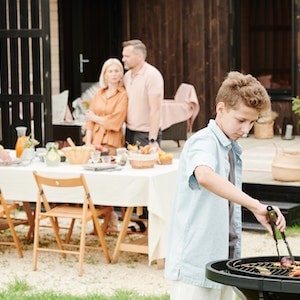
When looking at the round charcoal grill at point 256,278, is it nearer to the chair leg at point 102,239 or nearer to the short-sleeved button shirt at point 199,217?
the short-sleeved button shirt at point 199,217

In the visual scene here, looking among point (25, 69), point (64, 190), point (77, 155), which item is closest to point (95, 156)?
point (77, 155)

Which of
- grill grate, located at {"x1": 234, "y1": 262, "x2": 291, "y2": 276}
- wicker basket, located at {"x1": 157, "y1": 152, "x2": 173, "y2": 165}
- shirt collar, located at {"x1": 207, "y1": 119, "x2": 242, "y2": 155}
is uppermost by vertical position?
shirt collar, located at {"x1": 207, "y1": 119, "x2": 242, "y2": 155}

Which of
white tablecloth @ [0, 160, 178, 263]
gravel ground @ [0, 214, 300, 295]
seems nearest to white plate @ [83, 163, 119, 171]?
white tablecloth @ [0, 160, 178, 263]

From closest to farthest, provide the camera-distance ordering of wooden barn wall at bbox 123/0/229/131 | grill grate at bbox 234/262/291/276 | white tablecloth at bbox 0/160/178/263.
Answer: grill grate at bbox 234/262/291/276 < white tablecloth at bbox 0/160/178/263 < wooden barn wall at bbox 123/0/229/131

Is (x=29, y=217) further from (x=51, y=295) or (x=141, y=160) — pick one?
(x=51, y=295)

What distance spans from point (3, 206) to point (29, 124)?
101 inches

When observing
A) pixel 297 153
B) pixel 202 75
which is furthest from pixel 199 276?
pixel 202 75

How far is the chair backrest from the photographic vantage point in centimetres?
761

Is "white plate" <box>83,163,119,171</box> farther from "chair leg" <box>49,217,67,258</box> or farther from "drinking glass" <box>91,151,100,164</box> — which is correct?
"chair leg" <box>49,217,67,258</box>

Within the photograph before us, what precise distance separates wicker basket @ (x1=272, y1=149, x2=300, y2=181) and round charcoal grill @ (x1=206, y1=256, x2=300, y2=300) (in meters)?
5.63

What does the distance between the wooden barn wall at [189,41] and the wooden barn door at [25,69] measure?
5.20 m

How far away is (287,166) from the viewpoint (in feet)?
31.9

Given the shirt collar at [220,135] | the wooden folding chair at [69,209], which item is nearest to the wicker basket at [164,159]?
the wooden folding chair at [69,209]

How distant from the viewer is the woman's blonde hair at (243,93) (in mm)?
4117
